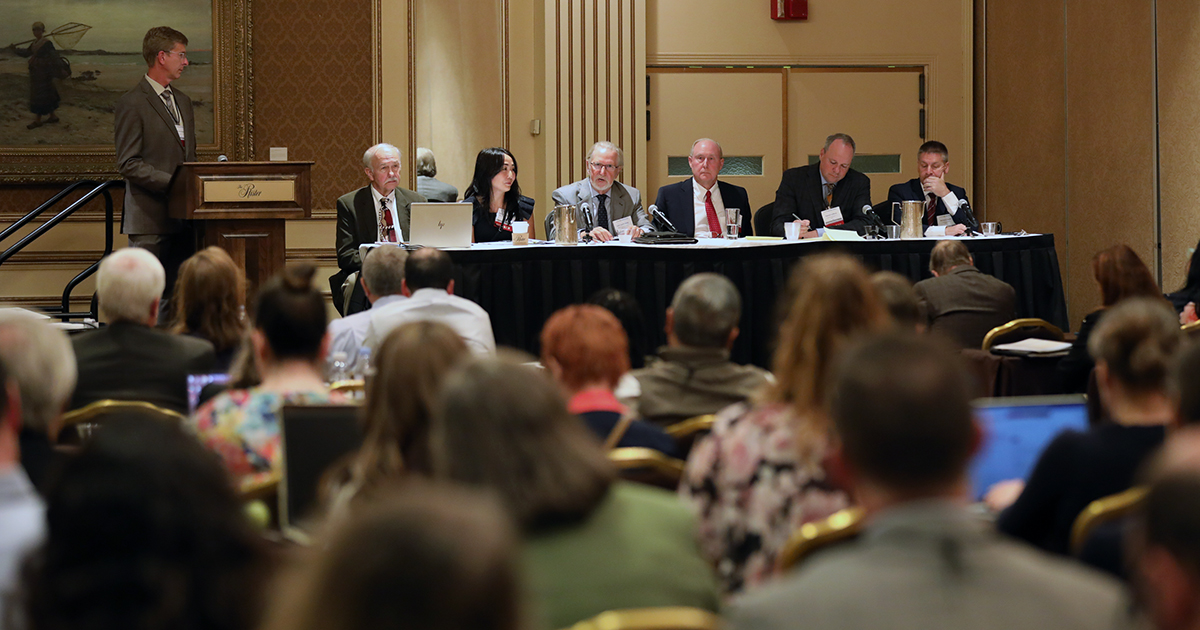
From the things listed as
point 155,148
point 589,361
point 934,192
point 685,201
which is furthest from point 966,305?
point 155,148

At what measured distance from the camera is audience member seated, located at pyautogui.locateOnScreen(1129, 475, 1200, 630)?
1089mm

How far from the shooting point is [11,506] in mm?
1555

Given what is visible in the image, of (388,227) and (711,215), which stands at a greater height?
(711,215)

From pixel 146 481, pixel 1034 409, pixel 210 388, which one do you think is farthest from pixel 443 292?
pixel 146 481

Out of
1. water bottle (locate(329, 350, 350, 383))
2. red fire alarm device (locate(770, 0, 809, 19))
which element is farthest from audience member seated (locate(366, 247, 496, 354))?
red fire alarm device (locate(770, 0, 809, 19))

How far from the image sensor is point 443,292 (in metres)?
4.11

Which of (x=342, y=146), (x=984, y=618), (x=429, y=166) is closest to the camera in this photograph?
(x=984, y=618)

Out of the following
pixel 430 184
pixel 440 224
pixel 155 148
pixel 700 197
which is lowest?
pixel 440 224

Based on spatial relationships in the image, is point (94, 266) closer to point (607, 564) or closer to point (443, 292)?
point (443, 292)

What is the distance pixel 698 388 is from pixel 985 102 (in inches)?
282

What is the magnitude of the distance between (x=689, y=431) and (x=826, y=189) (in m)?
5.21

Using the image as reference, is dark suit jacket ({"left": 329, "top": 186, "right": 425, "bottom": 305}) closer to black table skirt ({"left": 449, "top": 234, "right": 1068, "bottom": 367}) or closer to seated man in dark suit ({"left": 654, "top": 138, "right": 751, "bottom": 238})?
black table skirt ({"left": 449, "top": 234, "right": 1068, "bottom": 367})

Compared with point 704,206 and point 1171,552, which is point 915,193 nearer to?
point 704,206

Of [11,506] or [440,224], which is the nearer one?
[11,506]
